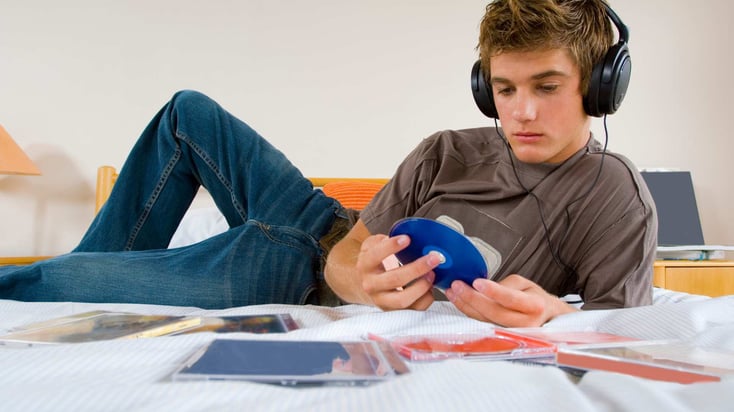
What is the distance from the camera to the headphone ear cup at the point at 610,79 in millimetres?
917

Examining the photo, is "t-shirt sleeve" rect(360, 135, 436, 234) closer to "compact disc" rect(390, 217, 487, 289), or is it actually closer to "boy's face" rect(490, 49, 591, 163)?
"boy's face" rect(490, 49, 591, 163)

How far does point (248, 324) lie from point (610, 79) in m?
0.70

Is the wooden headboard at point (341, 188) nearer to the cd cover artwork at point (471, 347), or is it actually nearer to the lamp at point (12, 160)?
the lamp at point (12, 160)

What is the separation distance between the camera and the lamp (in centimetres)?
183

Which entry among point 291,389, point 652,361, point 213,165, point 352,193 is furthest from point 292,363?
point 352,193

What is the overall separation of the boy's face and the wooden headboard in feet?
2.88

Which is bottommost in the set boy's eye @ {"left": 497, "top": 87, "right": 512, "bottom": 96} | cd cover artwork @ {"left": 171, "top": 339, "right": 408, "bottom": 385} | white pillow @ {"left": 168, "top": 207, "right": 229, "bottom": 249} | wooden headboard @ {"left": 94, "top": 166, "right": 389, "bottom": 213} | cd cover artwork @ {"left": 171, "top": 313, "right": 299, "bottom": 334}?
white pillow @ {"left": 168, "top": 207, "right": 229, "bottom": 249}

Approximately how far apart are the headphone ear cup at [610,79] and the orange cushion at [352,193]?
98cm

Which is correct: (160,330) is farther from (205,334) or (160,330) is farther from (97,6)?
(97,6)

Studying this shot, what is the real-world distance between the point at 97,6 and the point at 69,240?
0.92m

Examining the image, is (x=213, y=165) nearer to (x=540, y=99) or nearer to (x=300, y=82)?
(x=540, y=99)

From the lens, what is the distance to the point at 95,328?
0.58 meters

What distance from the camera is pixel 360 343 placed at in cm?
48

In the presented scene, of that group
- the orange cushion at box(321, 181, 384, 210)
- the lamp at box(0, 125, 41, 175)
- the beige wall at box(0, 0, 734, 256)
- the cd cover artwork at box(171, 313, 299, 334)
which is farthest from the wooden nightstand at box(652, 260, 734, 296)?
the lamp at box(0, 125, 41, 175)
